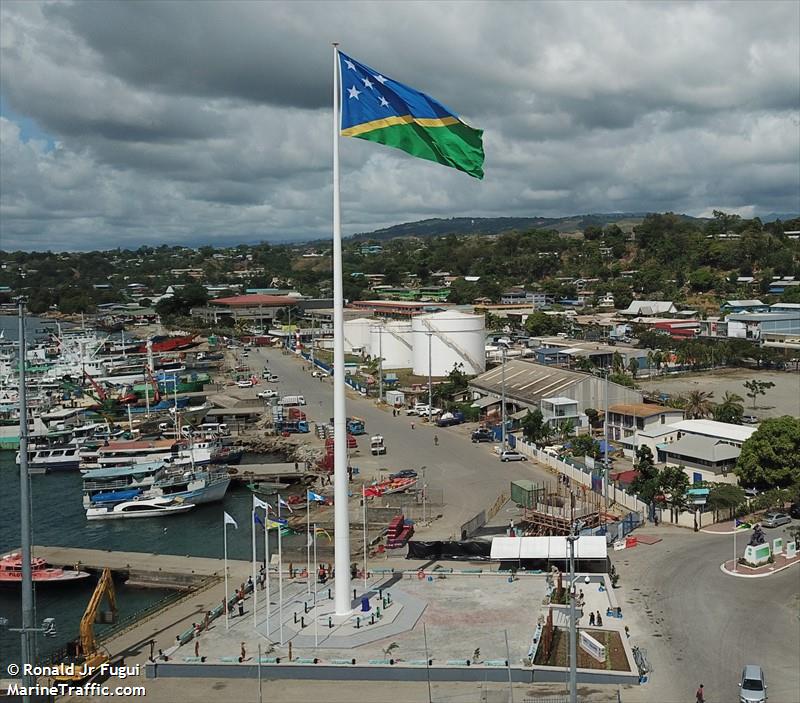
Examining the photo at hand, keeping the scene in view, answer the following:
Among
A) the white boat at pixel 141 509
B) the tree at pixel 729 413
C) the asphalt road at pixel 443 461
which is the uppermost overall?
the tree at pixel 729 413

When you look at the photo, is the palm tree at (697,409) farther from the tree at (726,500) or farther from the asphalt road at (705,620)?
the asphalt road at (705,620)

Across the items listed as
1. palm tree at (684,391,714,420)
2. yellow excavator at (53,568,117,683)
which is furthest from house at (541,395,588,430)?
yellow excavator at (53,568,117,683)

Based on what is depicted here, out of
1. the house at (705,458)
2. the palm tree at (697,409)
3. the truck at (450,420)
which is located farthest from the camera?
the truck at (450,420)

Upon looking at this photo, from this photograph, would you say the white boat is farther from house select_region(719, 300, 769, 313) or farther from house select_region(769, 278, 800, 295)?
house select_region(769, 278, 800, 295)

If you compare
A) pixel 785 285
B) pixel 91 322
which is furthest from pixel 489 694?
pixel 91 322

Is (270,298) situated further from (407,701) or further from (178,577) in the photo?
(407,701)

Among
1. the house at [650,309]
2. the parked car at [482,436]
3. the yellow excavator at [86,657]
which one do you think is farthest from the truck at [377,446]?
the house at [650,309]

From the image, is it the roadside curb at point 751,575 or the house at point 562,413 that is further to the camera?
the house at point 562,413
